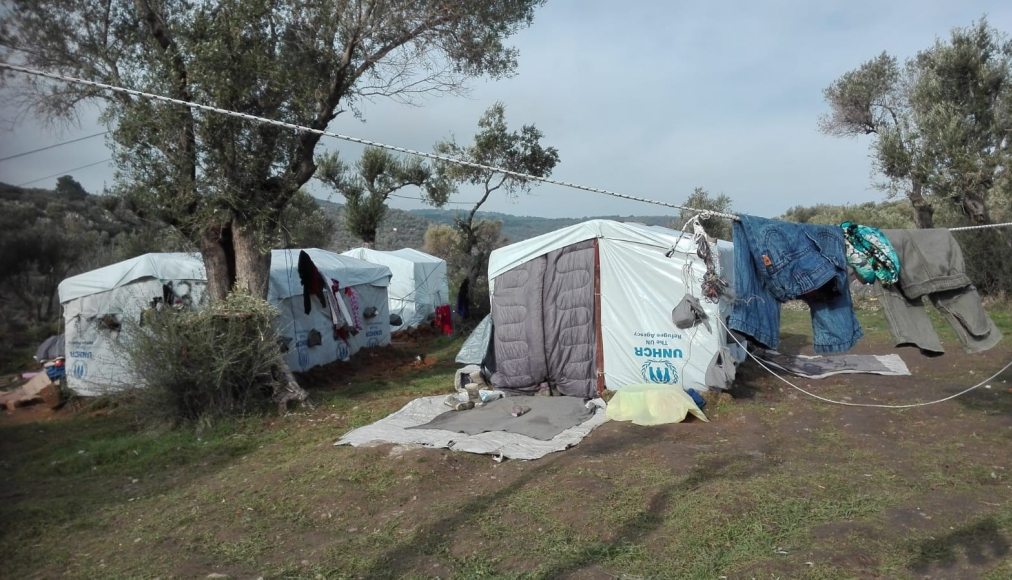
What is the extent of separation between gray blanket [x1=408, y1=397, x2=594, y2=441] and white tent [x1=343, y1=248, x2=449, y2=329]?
36.5 ft

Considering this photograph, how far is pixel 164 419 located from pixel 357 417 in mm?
2404

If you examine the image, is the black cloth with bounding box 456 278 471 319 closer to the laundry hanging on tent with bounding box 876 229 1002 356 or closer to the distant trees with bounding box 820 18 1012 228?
the distant trees with bounding box 820 18 1012 228

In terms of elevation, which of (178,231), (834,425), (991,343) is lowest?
(834,425)

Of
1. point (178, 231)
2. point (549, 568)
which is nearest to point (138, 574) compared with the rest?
point (549, 568)

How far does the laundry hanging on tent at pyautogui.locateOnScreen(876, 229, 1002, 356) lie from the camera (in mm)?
5574

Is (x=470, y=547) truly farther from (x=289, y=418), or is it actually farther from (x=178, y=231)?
(x=178, y=231)

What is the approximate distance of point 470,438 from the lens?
745 cm

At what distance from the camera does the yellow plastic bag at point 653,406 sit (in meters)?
7.93

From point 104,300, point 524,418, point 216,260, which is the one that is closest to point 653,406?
point 524,418

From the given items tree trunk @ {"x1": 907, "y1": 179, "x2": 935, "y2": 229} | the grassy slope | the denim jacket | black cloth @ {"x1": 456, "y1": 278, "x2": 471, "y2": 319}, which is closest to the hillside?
black cloth @ {"x1": 456, "y1": 278, "x2": 471, "y2": 319}

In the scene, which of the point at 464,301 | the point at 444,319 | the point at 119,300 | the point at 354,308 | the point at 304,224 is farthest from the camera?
the point at 304,224

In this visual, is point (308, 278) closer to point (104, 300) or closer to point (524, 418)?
point (104, 300)

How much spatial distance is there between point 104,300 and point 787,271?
11.1 m

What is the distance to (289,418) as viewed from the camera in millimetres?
9266
